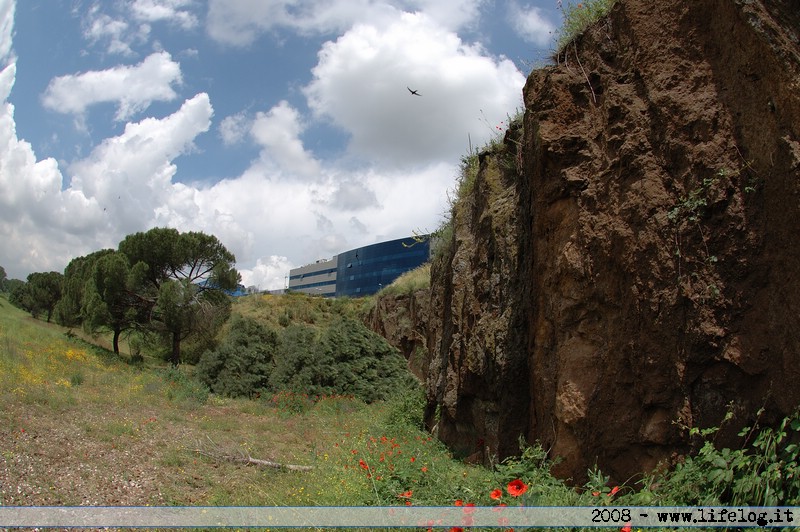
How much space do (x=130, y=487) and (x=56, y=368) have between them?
36.5 ft

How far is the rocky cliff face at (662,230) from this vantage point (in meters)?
3.44

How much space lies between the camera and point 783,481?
9.69ft

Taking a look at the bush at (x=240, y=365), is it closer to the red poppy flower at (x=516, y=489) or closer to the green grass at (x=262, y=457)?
the green grass at (x=262, y=457)

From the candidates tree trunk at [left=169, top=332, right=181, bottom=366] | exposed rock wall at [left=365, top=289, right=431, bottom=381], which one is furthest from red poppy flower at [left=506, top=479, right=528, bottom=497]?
tree trunk at [left=169, top=332, right=181, bottom=366]

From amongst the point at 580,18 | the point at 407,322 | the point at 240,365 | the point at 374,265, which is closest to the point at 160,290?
the point at 240,365

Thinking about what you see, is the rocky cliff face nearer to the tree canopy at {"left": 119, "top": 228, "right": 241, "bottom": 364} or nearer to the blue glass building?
the tree canopy at {"left": 119, "top": 228, "right": 241, "bottom": 364}

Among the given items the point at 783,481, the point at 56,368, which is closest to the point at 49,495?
the point at 783,481

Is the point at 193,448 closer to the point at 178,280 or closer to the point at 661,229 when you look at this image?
the point at 661,229

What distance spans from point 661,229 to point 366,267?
189 feet

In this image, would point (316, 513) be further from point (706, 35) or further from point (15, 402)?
point (15, 402)

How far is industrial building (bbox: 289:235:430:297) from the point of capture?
54594mm

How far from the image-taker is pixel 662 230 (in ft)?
13.0

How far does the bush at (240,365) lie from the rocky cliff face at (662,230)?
1270 centimetres

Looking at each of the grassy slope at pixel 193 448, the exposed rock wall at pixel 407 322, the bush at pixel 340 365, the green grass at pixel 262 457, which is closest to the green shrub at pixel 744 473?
the green grass at pixel 262 457
